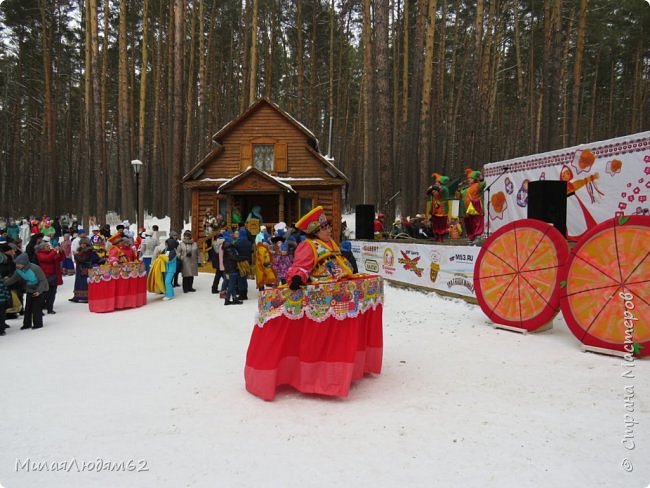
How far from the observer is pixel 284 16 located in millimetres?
29953

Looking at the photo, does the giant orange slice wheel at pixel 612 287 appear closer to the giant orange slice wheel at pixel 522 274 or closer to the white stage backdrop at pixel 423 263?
the giant orange slice wheel at pixel 522 274

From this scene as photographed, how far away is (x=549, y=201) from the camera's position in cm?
766

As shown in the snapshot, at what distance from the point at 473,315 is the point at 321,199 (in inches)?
470

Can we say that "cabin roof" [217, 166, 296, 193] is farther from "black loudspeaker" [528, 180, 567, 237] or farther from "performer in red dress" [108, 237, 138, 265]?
"black loudspeaker" [528, 180, 567, 237]

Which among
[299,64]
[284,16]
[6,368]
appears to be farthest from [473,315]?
[284,16]

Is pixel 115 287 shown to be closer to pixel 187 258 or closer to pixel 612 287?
pixel 187 258

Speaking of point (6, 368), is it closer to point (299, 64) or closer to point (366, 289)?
point (366, 289)

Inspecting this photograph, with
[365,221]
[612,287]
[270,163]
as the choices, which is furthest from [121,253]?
[270,163]

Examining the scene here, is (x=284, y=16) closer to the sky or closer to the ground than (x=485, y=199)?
closer to the sky

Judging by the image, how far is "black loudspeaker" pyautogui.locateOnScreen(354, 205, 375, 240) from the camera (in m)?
14.3

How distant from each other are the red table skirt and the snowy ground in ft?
0.54

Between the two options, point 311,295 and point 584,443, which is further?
point 311,295

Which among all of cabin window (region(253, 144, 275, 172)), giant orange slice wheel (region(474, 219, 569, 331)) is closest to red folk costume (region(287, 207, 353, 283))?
giant orange slice wheel (region(474, 219, 569, 331))

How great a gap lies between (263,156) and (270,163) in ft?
1.45
